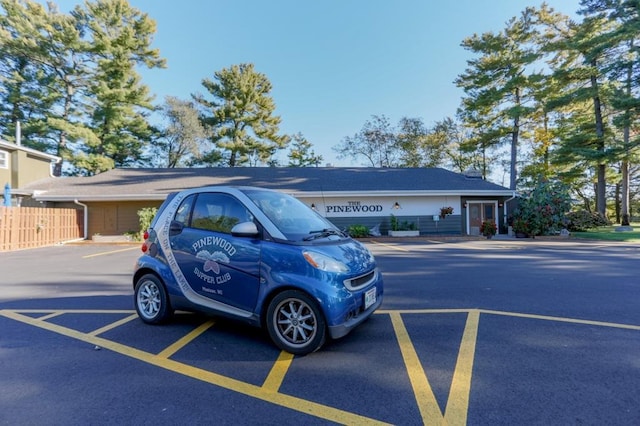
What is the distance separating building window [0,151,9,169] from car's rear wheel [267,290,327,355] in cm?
2242

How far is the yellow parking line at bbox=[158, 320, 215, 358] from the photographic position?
3258 mm

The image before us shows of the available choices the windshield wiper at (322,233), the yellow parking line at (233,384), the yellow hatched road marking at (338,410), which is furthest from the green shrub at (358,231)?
the yellow parking line at (233,384)

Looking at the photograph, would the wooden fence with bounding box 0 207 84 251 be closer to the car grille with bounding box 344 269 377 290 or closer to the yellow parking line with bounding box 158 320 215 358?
the yellow parking line with bounding box 158 320 215 358

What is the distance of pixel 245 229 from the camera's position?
325 centimetres

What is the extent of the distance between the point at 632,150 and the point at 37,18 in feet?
146

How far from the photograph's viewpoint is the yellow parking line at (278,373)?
8.61ft

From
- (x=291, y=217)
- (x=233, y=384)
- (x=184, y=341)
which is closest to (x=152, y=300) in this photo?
(x=184, y=341)

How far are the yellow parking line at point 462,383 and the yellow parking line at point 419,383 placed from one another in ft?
0.29

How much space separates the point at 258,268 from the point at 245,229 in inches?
17.0

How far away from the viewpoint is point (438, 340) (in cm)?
353

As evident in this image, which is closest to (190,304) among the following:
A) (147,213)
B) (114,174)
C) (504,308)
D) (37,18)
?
(504,308)

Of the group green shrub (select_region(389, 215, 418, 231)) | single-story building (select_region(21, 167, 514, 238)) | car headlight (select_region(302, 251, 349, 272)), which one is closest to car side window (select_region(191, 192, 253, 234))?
car headlight (select_region(302, 251, 349, 272))

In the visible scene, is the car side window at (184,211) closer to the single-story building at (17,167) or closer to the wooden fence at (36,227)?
the wooden fence at (36,227)

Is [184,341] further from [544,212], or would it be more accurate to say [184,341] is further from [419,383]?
[544,212]
